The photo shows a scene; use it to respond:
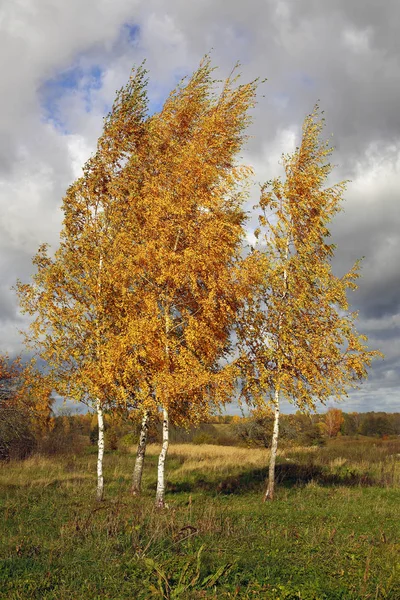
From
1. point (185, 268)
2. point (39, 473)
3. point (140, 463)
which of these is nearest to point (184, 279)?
point (185, 268)

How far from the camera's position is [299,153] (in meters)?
17.4

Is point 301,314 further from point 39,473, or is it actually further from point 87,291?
point 39,473

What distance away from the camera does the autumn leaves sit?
13773 millimetres

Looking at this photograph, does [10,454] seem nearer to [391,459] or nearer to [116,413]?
[116,413]

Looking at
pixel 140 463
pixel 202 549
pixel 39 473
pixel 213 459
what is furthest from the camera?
pixel 213 459

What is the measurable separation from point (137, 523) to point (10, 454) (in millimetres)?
21870

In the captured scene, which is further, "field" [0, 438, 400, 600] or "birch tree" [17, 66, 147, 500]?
"birch tree" [17, 66, 147, 500]

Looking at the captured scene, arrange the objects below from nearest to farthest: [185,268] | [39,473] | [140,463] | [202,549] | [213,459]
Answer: [202,549] < [185,268] < [140,463] < [39,473] < [213,459]

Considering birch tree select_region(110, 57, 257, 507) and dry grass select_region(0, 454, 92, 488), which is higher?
birch tree select_region(110, 57, 257, 507)

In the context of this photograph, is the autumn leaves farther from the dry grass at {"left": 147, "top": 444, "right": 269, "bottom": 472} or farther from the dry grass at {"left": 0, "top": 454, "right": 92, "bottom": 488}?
the dry grass at {"left": 147, "top": 444, "right": 269, "bottom": 472}

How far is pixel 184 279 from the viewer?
14344 mm

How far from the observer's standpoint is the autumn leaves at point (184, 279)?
542 inches

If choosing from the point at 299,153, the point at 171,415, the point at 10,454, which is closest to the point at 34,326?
the point at 171,415

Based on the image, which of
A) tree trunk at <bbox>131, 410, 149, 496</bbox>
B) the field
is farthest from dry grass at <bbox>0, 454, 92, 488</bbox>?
tree trunk at <bbox>131, 410, 149, 496</bbox>
